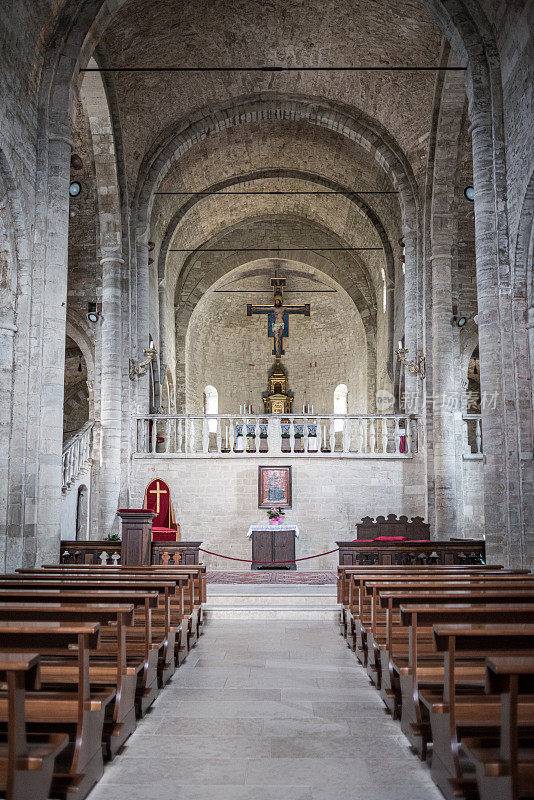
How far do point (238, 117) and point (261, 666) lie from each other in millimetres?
15934

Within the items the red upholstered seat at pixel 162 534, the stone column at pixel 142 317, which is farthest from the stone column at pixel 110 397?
the red upholstered seat at pixel 162 534

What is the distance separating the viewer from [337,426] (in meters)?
28.8

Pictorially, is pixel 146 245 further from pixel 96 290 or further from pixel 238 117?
pixel 238 117

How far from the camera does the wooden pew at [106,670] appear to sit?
444 centimetres

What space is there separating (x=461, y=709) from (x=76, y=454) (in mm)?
12935

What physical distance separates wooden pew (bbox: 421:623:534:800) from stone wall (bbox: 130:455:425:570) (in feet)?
43.3

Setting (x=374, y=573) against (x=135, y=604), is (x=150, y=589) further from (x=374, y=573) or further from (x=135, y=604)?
(x=374, y=573)

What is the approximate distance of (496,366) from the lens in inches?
449

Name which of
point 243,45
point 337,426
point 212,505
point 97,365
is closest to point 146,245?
point 97,365

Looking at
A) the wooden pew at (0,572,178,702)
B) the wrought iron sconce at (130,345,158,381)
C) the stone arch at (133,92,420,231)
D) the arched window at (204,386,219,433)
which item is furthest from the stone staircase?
the arched window at (204,386,219,433)

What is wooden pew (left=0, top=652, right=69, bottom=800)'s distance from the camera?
3.03 metres

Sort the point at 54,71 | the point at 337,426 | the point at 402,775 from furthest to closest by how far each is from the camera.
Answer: the point at 337,426 < the point at 54,71 < the point at 402,775

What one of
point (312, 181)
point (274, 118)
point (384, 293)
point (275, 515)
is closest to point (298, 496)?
point (275, 515)

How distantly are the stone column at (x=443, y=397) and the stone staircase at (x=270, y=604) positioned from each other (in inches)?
221
